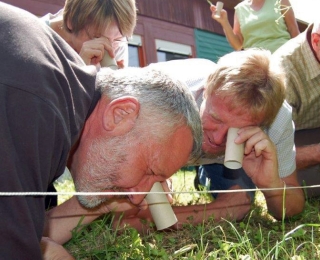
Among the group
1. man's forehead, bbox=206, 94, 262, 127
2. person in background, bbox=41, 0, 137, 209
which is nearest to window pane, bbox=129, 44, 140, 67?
person in background, bbox=41, 0, 137, 209

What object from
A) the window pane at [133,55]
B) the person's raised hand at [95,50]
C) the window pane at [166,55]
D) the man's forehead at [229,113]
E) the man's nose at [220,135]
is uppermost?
the person's raised hand at [95,50]

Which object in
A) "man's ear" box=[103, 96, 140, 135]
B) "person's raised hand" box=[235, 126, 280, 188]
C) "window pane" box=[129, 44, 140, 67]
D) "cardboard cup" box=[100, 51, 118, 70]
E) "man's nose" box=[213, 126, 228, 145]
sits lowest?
"window pane" box=[129, 44, 140, 67]

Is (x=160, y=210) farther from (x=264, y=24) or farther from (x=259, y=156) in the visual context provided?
(x=264, y=24)

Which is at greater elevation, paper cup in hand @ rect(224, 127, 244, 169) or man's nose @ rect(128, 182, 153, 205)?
man's nose @ rect(128, 182, 153, 205)

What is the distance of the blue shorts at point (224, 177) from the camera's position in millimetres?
3250

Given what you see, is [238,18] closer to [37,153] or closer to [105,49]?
[105,49]

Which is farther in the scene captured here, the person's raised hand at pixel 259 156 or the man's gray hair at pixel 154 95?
the person's raised hand at pixel 259 156

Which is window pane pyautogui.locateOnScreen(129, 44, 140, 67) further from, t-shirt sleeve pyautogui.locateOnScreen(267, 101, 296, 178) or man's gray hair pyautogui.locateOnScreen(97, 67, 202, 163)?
man's gray hair pyautogui.locateOnScreen(97, 67, 202, 163)

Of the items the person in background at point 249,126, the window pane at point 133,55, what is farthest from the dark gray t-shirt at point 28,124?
the window pane at point 133,55

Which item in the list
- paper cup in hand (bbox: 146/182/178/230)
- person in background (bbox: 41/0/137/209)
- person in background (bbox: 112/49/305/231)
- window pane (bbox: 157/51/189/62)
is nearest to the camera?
paper cup in hand (bbox: 146/182/178/230)

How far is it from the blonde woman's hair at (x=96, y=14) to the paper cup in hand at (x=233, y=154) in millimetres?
970

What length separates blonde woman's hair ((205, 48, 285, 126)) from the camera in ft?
8.63

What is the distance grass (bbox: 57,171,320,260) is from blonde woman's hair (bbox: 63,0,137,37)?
1151 millimetres

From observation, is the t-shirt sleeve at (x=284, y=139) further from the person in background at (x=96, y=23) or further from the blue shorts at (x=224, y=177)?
the person in background at (x=96, y=23)
